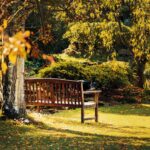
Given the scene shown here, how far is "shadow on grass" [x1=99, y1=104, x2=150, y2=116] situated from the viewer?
19391 millimetres

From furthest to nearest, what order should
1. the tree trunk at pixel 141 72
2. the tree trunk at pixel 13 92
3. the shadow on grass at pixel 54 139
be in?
the tree trunk at pixel 141 72 < the tree trunk at pixel 13 92 < the shadow on grass at pixel 54 139

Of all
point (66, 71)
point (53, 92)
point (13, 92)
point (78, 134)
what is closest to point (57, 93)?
point (53, 92)

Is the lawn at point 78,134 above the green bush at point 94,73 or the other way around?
the other way around

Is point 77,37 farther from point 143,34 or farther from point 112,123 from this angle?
point 112,123

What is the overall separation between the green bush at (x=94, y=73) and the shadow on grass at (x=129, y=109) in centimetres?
187

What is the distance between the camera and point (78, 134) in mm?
12766

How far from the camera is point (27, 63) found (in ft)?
94.7

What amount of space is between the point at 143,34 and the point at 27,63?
11289 mm

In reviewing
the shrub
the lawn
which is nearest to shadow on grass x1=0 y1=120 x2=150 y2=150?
the lawn

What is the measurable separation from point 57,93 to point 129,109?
4.87 meters

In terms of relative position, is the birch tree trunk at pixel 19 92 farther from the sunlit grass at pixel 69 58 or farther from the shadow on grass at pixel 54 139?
the sunlit grass at pixel 69 58

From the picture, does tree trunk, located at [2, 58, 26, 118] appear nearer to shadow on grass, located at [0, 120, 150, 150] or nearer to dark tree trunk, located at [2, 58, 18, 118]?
dark tree trunk, located at [2, 58, 18, 118]

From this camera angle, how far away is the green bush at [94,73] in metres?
22.7

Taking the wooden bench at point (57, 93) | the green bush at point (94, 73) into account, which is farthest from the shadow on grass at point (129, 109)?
the wooden bench at point (57, 93)
